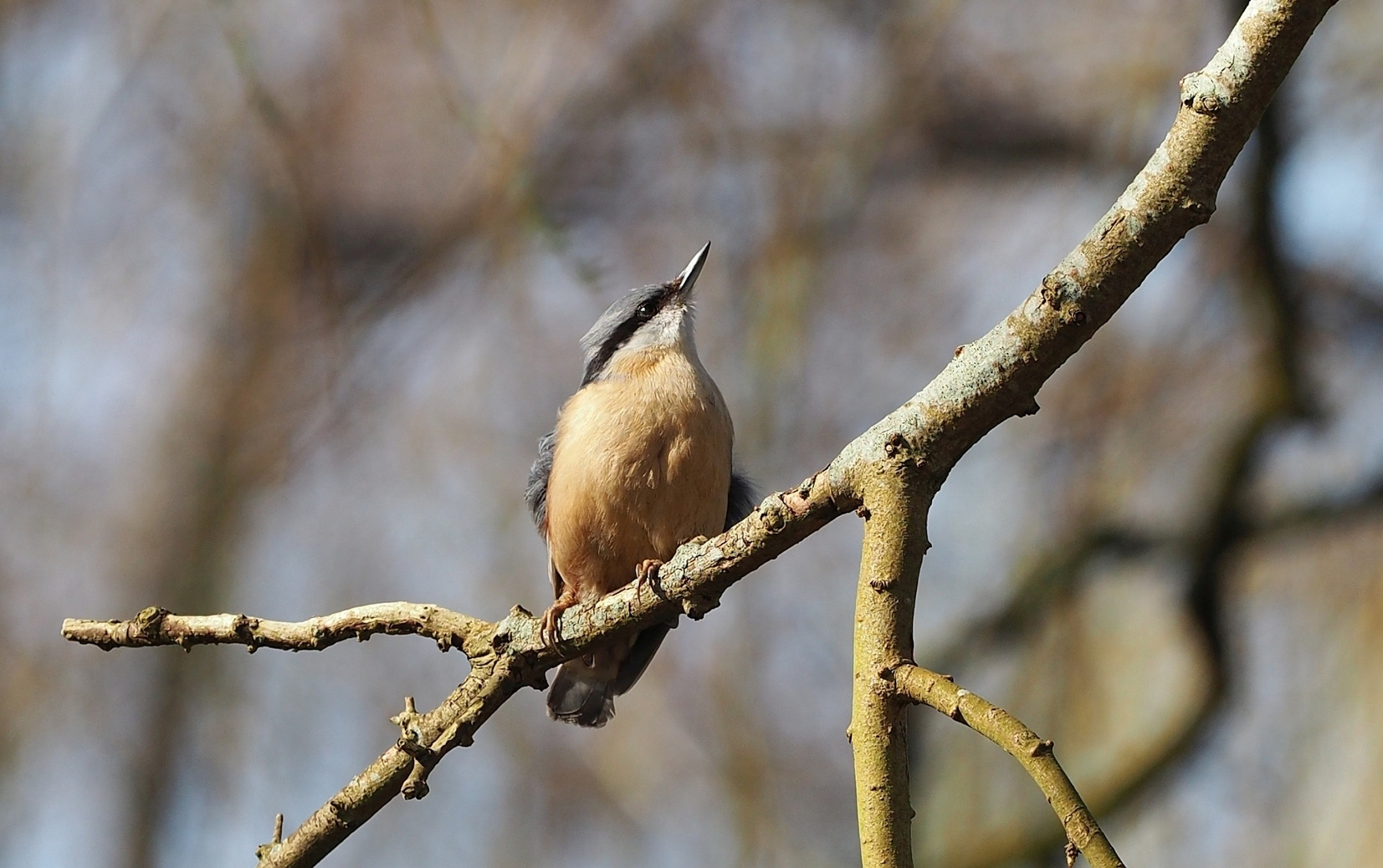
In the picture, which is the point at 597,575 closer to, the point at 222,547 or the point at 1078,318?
the point at 1078,318

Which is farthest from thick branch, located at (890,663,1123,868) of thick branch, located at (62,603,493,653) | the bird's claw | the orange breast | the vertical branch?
the orange breast

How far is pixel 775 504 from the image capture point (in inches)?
74.2

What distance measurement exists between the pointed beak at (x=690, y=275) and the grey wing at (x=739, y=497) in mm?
695

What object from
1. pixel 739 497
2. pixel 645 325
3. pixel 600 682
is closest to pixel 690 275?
pixel 645 325

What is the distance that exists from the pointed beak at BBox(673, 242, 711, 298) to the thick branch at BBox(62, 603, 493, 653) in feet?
7.02

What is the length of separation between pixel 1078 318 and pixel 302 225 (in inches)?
235

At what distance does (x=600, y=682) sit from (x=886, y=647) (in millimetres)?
2380

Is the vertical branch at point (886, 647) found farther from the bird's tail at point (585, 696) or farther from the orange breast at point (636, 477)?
the bird's tail at point (585, 696)

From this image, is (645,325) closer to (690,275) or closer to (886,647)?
(690,275)

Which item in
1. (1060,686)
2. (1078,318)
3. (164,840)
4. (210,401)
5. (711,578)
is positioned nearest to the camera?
(1078,318)

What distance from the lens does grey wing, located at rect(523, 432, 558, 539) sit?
3.93 m

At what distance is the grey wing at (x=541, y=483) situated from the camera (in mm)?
3933

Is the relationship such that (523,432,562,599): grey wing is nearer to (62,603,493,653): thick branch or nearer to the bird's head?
the bird's head

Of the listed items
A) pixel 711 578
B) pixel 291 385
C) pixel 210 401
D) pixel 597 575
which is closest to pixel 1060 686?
pixel 597 575
